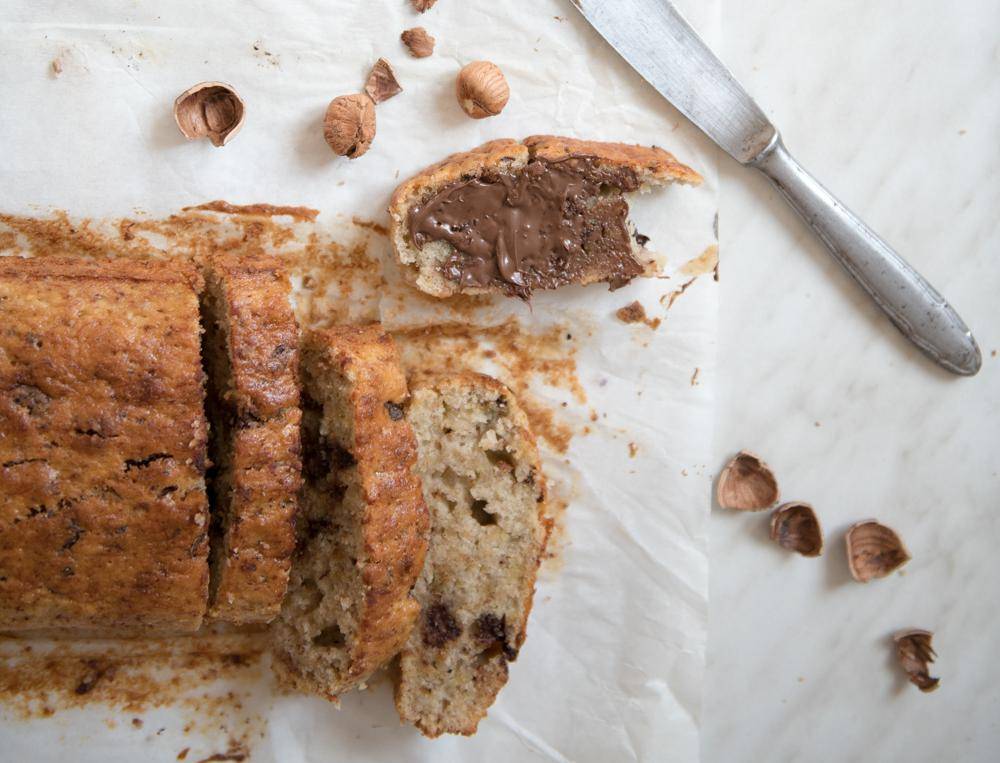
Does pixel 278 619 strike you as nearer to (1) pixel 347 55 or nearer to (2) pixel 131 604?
(2) pixel 131 604

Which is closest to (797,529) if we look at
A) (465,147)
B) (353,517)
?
(353,517)

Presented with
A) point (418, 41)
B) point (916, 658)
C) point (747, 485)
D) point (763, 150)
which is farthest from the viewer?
point (916, 658)

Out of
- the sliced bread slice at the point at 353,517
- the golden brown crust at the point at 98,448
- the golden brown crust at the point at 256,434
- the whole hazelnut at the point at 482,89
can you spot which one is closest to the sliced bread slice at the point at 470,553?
the sliced bread slice at the point at 353,517

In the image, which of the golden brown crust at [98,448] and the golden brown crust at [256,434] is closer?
the golden brown crust at [98,448]

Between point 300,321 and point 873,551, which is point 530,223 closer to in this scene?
point 300,321

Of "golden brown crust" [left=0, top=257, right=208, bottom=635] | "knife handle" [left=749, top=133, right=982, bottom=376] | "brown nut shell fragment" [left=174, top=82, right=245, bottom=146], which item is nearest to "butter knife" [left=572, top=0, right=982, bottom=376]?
"knife handle" [left=749, top=133, right=982, bottom=376]

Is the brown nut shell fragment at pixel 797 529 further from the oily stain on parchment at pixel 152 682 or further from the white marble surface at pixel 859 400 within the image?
the oily stain on parchment at pixel 152 682
